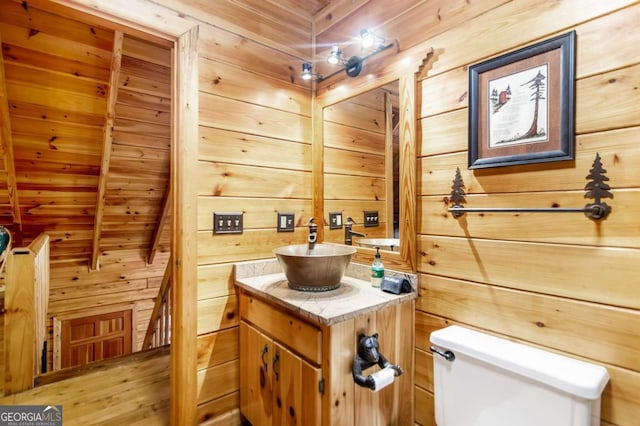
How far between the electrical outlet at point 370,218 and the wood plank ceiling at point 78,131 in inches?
71.0

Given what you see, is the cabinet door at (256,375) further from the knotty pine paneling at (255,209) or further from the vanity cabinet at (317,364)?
the knotty pine paneling at (255,209)

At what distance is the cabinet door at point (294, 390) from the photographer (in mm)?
1179

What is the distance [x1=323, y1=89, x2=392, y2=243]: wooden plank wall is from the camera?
1705 millimetres

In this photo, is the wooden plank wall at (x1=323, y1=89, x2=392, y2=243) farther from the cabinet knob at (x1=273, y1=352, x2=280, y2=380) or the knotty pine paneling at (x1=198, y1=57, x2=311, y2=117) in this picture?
the cabinet knob at (x1=273, y1=352, x2=280, y2=380)

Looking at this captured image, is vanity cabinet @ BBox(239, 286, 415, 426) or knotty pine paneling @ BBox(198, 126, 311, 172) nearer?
vanity cabinet @ BBox(239, 286, 415, 426)

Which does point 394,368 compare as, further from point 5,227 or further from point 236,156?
point 5,227

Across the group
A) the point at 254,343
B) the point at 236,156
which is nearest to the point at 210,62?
the point at 236,156

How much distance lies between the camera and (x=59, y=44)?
197cm

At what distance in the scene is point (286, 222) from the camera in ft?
6.26

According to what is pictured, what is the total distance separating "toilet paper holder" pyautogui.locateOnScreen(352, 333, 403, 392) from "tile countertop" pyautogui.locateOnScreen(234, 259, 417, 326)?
115 mm

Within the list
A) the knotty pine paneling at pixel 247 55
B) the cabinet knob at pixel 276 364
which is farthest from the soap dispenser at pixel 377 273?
the knotty pine paneling at pixel 247 55

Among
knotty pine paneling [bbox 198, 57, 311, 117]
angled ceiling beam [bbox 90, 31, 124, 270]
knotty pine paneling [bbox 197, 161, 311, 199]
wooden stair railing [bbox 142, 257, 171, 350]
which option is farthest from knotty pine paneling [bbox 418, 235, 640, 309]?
wooden stair railing [bbox 142, 257, 171, 350]

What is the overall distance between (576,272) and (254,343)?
4.37 feet

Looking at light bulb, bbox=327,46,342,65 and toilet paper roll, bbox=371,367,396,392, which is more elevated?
light bulb, bbox=327,46,342,65
